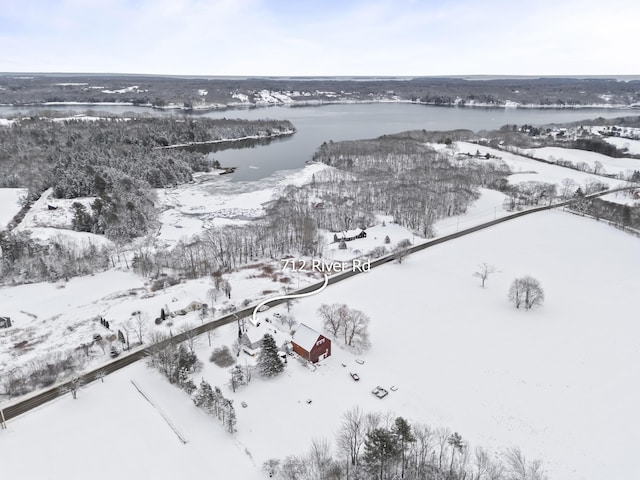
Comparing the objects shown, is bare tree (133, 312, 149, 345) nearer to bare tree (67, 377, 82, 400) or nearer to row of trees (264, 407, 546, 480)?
bare tree (67, 377, 82, 400)

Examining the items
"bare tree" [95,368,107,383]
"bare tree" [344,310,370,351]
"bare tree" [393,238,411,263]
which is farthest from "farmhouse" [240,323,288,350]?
"bare tree" [393,238,411,263]

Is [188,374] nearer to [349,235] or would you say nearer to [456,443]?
[456,443]

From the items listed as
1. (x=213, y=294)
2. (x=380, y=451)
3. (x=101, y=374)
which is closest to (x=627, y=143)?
(x=213, y=294)

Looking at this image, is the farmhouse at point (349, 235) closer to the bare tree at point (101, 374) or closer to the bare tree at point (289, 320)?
the bare tree at point (289, 320)

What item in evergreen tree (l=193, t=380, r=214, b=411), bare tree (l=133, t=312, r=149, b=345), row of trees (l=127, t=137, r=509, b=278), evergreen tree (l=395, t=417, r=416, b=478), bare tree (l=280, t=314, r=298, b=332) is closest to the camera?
evergreen tree (l=395, t=417, r=416, b=478)

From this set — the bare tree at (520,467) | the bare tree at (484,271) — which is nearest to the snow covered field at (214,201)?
the bare tree at (484,271)

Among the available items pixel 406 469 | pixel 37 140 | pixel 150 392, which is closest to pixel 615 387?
pixel 406 469
